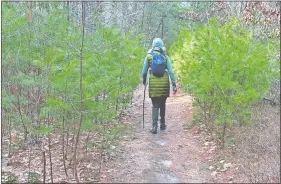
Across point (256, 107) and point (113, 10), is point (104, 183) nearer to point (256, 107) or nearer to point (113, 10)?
point (256, 107)

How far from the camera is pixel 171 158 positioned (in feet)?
23.6

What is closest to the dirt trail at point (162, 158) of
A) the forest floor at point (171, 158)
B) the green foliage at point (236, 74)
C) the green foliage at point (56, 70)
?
the forest floor at point (171, 158)

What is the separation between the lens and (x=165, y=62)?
844 cm

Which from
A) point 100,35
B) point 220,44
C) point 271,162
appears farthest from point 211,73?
point 100,35

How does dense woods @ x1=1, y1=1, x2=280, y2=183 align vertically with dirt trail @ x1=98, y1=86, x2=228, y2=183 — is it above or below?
above

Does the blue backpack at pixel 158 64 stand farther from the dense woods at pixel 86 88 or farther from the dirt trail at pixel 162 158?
the dirt trail at pixel 162 158

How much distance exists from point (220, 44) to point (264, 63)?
3.23 ft

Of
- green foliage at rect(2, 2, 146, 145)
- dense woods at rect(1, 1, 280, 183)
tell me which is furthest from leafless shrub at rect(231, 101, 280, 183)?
green foliage at rect(2, 2, 146, 145)

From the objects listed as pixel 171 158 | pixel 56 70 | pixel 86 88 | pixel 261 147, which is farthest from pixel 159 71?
pixel 261 147

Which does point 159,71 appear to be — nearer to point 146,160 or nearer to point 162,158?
point 162,158

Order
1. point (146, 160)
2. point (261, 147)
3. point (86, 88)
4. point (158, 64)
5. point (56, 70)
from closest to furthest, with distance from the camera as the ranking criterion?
point (56, 70)
point (261, 147)
point (86, 88)
point (146, 160)
point (158, 64)

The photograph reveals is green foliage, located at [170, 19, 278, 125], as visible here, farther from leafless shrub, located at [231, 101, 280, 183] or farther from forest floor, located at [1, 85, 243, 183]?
forest floor, located at [1, 85, 243, 183]

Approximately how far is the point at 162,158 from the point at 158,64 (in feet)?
7.42

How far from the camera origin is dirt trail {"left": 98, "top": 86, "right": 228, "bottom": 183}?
20.7 feet
